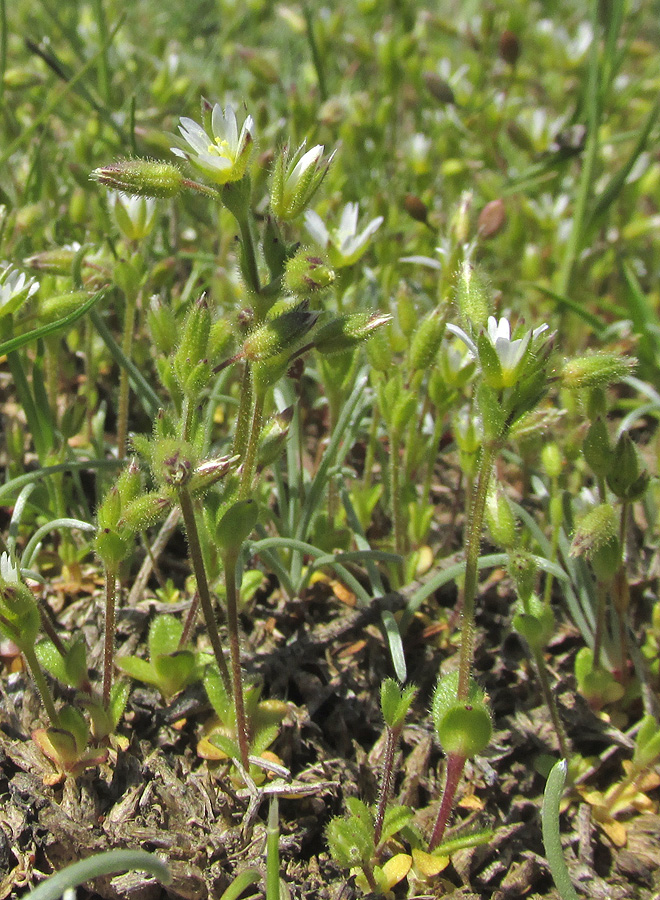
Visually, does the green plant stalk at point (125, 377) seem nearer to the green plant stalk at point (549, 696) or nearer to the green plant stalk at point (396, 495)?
the green plant stalk at point (396, 495)

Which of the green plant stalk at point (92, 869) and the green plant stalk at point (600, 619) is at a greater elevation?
the green plant stalk at point (92, 869)

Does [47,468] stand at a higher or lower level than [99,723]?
higher

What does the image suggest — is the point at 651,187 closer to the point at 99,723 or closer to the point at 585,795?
the point at 585,795

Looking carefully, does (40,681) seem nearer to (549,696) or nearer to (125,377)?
(125,377)

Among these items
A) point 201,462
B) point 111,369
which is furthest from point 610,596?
point 111,369

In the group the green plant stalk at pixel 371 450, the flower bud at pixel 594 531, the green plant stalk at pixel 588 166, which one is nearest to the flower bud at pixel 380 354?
the green plant stalk at pixel 371 450

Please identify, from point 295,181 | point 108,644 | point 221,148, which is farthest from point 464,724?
point 221,148

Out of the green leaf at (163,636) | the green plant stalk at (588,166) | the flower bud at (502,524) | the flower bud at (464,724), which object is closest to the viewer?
the flower bud at (464,724)
